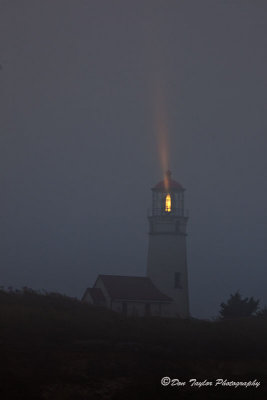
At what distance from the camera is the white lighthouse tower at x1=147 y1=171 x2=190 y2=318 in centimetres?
6022

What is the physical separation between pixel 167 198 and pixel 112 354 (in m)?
36.8

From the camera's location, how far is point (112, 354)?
2595 centimetres

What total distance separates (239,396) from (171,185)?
3918 cm

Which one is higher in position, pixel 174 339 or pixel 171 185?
pixel 171 185

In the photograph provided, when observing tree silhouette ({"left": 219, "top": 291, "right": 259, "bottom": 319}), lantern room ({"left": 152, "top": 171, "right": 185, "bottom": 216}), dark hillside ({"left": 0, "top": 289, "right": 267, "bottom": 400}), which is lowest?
dark hillside ({"left": 0, "top": 289, "right": 267, "bottom": 400})

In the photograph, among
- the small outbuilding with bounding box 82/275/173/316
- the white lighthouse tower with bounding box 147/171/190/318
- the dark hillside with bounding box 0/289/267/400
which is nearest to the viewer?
the dark hillside with bounding box 0/289/267/400

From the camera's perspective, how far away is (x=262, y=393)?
23.7 metres

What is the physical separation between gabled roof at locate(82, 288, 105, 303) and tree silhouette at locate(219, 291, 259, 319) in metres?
9.06

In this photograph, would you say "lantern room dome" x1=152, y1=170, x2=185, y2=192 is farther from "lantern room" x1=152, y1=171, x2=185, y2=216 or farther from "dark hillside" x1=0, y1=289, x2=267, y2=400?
"dark hillside" x1=0, y1=289, x2=267, y2=400

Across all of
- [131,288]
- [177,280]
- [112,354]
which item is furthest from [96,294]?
[112,354]

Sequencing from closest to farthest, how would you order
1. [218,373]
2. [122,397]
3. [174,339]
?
[122,397], [218,373], [174,339]

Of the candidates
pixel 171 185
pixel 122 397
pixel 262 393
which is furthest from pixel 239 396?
pixel 171 185

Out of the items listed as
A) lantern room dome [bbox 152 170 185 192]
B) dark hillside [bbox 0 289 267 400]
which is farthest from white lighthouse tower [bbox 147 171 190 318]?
dark hillside [bbox 0 289 267 400]

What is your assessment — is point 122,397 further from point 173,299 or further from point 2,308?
point 173,299
